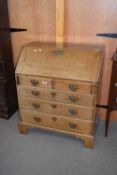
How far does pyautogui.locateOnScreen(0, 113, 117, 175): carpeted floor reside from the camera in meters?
1.82

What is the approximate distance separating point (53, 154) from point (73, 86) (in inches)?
28.6

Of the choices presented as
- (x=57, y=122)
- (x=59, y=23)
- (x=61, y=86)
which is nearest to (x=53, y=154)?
(x=57, y=122)

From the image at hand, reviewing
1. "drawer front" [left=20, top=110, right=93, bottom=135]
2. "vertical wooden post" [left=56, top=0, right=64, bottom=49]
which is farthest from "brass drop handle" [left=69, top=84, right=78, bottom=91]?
"vertical wooden post" [left=56, top=0, right=64, bottom=49]

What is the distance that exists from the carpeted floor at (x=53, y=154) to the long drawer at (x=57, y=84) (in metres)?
0.64

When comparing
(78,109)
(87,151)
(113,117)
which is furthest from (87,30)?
(87,151)

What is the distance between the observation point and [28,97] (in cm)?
211

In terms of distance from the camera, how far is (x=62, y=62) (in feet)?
6.35

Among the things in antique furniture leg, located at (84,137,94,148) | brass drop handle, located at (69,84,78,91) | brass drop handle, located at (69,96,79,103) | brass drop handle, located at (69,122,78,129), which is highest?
brass drop handle, located at (69,84,78,91)

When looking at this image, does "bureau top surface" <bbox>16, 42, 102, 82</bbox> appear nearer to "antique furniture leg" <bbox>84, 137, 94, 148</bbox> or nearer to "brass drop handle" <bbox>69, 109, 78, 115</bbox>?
"brass drop handle" <bbox>69, 109, 78, 115</bbox>

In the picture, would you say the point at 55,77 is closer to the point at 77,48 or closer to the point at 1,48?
the point at 77,48

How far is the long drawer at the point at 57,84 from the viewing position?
184 centimetres

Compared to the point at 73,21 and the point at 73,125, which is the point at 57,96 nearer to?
the point at 73,125

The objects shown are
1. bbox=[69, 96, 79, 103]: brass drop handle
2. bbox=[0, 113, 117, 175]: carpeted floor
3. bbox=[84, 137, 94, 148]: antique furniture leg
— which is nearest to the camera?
bbox=[0, 113, 117, 175]: carpeted floor

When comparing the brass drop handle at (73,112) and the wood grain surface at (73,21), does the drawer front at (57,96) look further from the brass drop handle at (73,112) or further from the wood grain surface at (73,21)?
the wood grain surface at (73,21)
